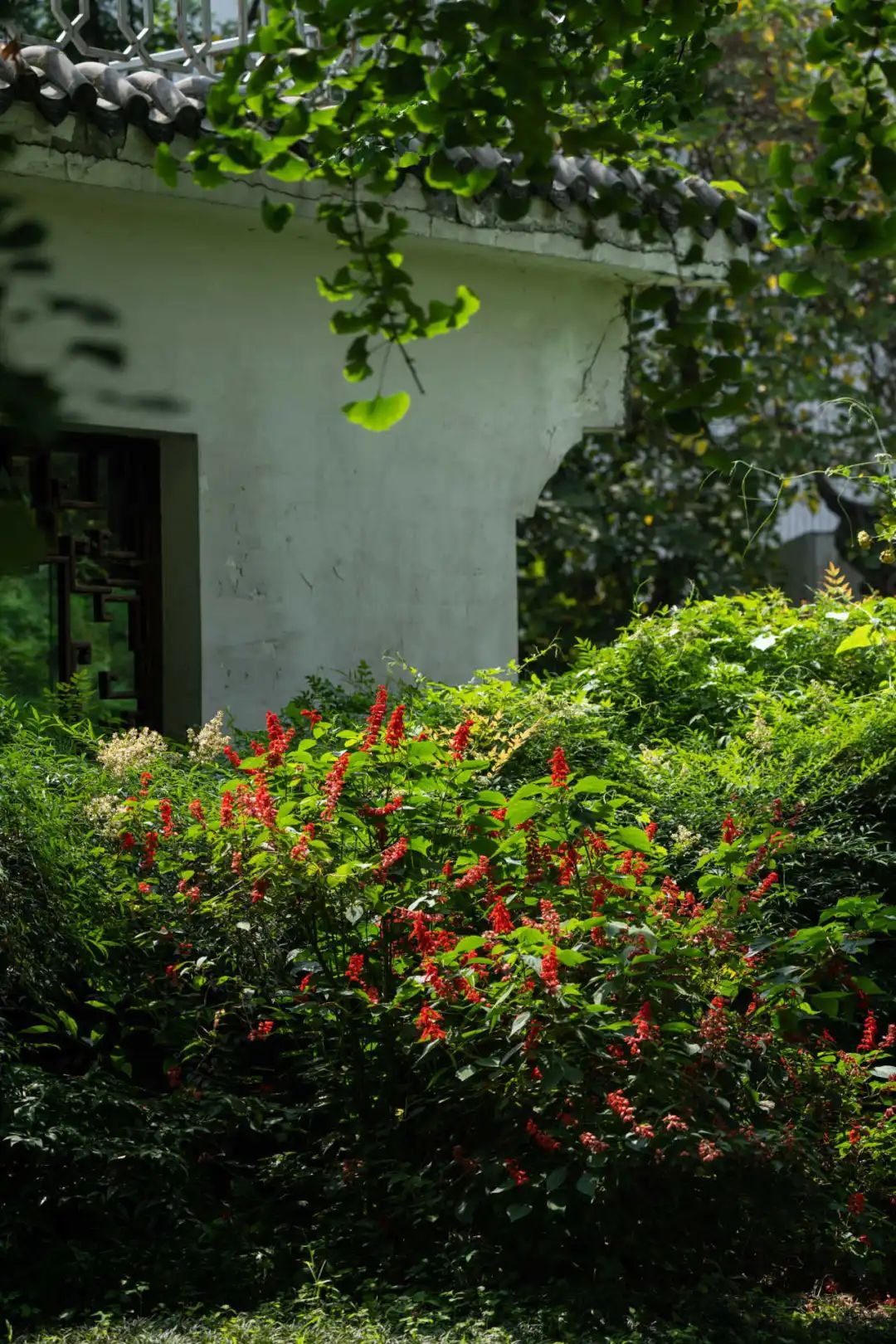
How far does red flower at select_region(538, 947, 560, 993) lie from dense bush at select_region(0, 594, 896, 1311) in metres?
0.05

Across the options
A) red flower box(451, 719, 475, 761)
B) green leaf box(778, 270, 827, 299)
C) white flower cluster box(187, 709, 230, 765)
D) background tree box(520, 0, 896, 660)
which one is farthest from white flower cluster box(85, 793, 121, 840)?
background tree box(520, 0, 896, 660)

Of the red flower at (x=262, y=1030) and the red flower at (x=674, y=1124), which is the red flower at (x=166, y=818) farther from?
the red flower at (x=674, y=1124)

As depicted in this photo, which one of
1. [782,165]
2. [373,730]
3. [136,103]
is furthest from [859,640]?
[136,103]

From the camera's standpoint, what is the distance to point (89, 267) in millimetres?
5629

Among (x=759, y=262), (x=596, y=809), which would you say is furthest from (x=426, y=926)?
(x=759, y=262)

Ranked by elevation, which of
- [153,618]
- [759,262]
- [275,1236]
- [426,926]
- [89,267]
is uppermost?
[759,262]

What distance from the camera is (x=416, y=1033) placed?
3453 mm

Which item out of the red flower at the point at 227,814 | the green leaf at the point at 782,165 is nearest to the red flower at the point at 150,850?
the red flower at the point at 227,814

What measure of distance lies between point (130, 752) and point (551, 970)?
1.49m

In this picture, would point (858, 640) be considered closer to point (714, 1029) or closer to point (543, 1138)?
point (714, 1029)

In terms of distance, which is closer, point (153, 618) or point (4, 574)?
point (4, 574)

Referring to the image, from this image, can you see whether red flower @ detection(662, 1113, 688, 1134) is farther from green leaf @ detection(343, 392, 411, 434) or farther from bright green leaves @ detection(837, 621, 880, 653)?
bright green leaves @ detection(837, 621, 880, 653)

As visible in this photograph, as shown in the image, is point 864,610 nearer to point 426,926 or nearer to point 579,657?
point 579,657

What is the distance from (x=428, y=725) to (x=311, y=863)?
1308 millimetres
